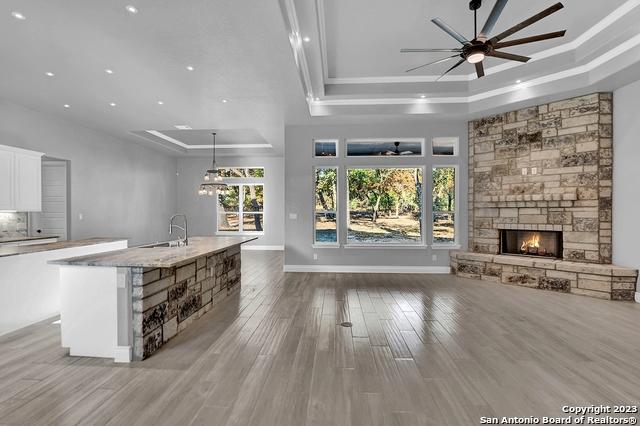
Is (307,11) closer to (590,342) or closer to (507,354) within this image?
(507,354)

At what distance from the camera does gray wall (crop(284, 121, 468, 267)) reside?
637 centimetres

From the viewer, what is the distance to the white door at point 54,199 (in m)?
6.05

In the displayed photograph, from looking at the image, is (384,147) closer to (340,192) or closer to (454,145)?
(340,192)

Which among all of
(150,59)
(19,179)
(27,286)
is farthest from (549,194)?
(19,179)

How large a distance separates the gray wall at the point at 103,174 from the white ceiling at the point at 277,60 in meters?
0.36

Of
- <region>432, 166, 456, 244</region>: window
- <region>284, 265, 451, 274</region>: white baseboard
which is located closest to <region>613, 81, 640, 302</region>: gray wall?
<region>432, 166, 456, 244</region>: window

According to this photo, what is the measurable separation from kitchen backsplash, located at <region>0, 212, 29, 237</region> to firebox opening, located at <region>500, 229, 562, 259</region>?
871cm

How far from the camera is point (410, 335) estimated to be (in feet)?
10.5

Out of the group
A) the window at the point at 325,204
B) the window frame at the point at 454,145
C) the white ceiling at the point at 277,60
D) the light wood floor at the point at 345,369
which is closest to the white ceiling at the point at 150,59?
the white ceiling at the point at 277,60

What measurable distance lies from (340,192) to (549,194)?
12.1ft

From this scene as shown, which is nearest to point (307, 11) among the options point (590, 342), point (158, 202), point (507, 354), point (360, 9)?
point (360, 9)

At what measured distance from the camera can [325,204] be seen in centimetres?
659

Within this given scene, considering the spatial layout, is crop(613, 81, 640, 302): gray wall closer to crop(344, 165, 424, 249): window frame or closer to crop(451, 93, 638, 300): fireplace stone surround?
crop(451, 93, 638, 300): fireplace stone surround

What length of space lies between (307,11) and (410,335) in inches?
142
